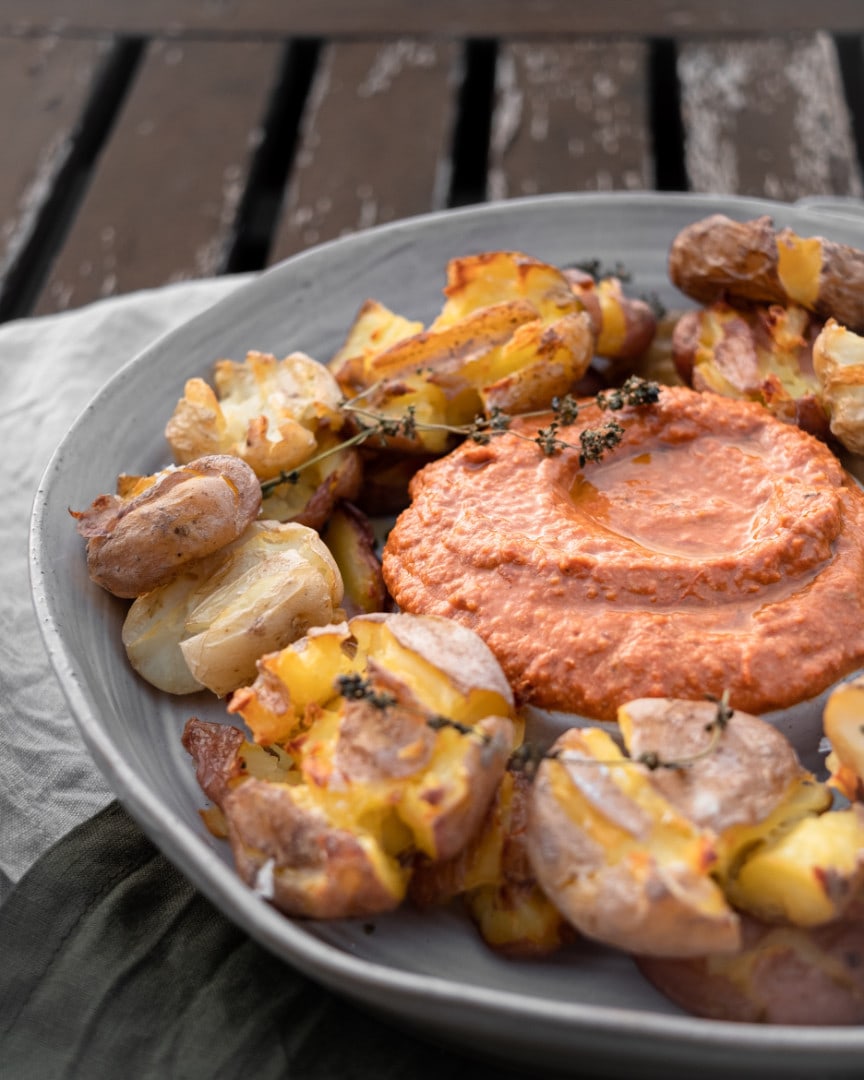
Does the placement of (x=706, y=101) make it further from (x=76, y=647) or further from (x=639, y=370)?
(x=76, y=647)

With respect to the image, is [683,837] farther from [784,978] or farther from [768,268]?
[768,268]

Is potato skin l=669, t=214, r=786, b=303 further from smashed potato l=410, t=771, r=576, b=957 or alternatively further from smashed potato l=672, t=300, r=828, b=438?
smashed potato l=410, t=771, r=576, b=957

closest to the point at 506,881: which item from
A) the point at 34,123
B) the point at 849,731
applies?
the point at 849,731

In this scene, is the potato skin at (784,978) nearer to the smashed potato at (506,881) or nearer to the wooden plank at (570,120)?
the smashed potato at (506,881)

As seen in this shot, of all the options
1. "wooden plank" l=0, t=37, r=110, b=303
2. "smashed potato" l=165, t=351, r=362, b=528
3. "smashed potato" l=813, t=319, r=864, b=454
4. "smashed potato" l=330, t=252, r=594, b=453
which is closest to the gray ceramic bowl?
"smashed potato" l=165, t=351, r=362, b=528

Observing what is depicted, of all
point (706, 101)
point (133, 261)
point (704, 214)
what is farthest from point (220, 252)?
point (706, 101)

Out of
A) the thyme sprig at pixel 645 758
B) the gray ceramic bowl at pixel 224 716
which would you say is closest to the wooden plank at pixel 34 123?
the gray ceramic bowl at pixel 224 716
